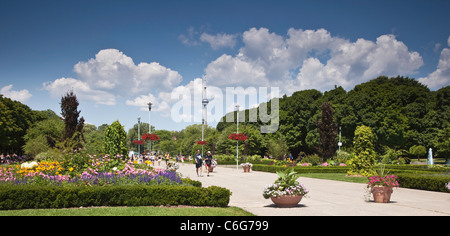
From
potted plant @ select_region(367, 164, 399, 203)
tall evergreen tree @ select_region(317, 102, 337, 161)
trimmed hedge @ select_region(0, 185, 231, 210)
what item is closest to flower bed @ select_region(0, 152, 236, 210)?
trimmed hedge @ select_region(0, 185, 231, 210)

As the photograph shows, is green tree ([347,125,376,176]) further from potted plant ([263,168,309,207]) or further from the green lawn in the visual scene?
the green lawn

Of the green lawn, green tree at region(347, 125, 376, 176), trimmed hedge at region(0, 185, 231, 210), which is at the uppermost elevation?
green tree at region(347, 125, 376, 176)

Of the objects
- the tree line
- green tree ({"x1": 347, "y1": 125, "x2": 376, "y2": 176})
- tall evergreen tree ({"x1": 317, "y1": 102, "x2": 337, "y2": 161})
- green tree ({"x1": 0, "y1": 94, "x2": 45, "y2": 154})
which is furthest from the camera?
green tree ({"x1": 0, "y1": 94, "x2": 45, "y2": 154})

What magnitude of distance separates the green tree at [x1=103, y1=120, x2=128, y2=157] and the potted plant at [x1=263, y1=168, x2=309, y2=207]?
1350 centimetres

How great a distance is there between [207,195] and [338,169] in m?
19.2

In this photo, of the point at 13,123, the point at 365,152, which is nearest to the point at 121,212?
the point at 365,152

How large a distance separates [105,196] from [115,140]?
12.3 meters

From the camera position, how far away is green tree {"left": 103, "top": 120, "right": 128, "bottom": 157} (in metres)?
20.7

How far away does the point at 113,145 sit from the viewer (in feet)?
67.8

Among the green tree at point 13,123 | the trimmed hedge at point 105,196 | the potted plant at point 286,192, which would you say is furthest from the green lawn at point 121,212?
the green tree at point 13,123

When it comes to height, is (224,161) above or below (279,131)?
below

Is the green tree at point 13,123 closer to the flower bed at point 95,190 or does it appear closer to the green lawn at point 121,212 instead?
the flower bed at point 95,190

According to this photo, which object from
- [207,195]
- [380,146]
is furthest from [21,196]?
[380,146]
